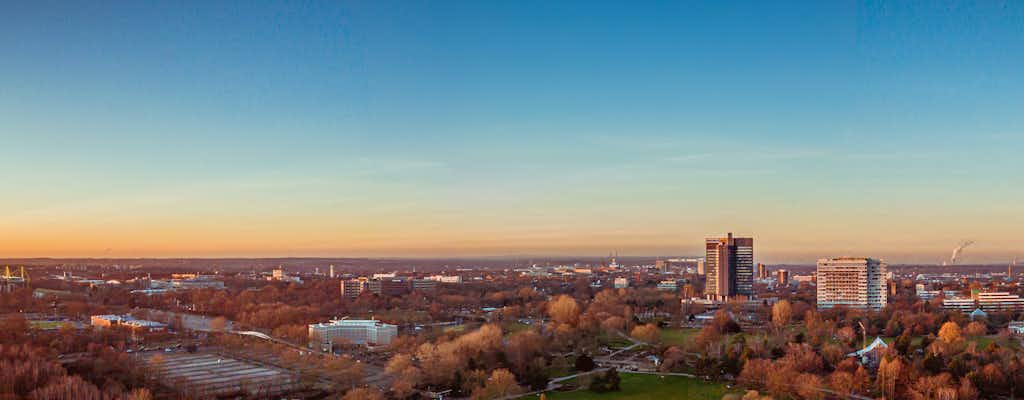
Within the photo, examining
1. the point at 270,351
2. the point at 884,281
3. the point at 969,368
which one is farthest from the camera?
the point at 884,281

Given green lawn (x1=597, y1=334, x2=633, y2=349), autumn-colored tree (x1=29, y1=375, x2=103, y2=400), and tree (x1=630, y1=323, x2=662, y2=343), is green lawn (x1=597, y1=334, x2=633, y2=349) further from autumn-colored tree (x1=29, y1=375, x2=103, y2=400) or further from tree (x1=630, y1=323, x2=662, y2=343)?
autumn-colored tree (x1=29, y1=375, x2=103, y2=400)

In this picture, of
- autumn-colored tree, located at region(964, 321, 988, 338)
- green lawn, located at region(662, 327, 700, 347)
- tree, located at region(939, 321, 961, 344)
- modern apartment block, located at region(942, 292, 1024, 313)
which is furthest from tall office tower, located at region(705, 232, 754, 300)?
tree, located at region(939, 321, 961, 344)

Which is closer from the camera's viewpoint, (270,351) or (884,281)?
(270,351)

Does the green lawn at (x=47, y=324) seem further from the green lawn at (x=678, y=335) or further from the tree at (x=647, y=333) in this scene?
the green lawn at (x=678, y=335)

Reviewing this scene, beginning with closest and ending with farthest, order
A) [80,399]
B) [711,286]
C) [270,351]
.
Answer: [80,399]
[270,351]
[711,286]

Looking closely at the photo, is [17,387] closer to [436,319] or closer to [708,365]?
[708,365]

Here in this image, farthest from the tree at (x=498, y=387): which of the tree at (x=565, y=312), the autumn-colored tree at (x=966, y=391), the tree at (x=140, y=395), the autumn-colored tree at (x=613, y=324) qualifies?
the autumn-colored tree at (x=613, y=324)

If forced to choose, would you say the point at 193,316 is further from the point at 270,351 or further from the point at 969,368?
the point at 969,368

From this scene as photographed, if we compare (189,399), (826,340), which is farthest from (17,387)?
(826,340)
